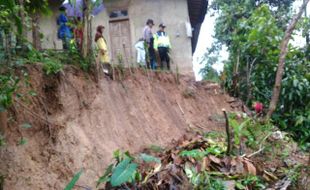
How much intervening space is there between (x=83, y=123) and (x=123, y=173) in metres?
2.39

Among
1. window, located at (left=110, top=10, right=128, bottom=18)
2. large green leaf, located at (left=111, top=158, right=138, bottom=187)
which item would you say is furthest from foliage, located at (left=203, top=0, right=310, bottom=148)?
large green leaf, located at (left=111, top=158, right=138, bottom=187)

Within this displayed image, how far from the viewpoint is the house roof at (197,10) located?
12.6m

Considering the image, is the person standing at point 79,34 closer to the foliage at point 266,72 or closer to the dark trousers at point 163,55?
the dark trousers at point 163,55

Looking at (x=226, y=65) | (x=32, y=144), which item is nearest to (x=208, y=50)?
(x=226, y=65)

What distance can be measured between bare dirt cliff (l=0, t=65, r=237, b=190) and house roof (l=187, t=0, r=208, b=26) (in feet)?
15.2

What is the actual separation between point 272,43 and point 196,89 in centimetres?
223

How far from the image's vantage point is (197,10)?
523 inches

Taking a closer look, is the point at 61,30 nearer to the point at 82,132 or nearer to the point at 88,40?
the point at 88,40

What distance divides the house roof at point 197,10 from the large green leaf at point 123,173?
9236 mm

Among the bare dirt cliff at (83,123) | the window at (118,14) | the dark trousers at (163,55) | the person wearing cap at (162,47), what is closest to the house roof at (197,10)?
the window at (118,14)

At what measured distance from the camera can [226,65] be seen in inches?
422

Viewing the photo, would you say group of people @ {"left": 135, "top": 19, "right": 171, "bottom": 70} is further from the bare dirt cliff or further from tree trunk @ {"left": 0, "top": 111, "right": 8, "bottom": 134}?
tree trunk @ {"left": 0, "top": 111, "right": 8, "bottom": 134}

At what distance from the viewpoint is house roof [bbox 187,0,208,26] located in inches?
494

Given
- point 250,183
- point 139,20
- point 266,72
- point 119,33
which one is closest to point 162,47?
point 139,20
